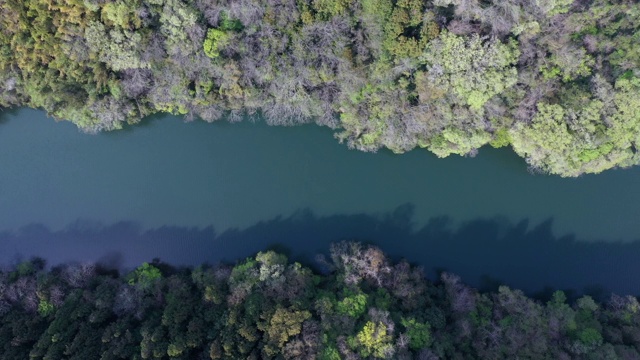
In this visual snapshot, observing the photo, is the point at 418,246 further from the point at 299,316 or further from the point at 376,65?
the point at 376,65

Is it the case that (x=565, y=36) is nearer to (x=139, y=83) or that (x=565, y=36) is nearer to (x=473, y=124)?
(x=473, y=124)

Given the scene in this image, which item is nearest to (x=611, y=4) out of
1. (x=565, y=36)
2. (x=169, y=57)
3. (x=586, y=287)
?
(x=565, y=36)

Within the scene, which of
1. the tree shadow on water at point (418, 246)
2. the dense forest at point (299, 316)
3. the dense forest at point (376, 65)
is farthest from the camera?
the tree shadow on water at point (418, 246)

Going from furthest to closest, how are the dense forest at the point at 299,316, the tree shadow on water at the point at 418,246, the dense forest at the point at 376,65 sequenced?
the tree shadow on water at the point at 418,246
the dense forest at the point at 299,316
the dense forest at the point at 376,65

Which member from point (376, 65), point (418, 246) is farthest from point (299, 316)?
point (376, 65)

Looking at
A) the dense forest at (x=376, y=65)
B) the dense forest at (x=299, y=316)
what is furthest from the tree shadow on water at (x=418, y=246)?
the dense forest at (x=376, y=65)

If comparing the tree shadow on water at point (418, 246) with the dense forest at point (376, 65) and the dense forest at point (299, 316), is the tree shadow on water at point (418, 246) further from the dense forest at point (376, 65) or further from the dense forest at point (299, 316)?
the dense forest at point (376, 65)
